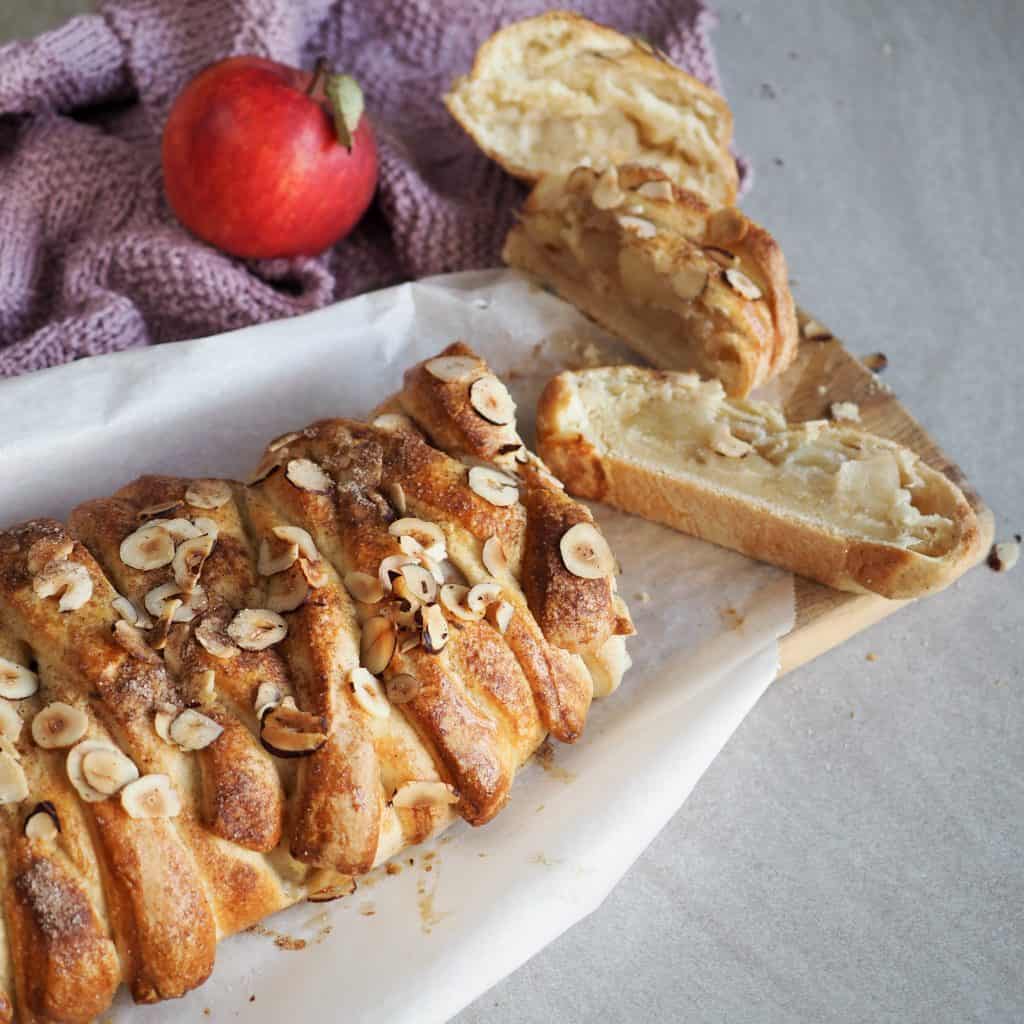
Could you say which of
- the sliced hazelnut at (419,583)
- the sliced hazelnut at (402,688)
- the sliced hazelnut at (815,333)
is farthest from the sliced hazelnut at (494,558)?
the sliced hazelnut at (815,333)

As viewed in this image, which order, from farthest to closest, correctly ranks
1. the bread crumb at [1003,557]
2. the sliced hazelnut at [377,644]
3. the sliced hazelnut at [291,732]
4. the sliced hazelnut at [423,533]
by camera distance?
the bread crumb at [1003,557], the sliced hazelnut at [423,533], the sliced hazelnut at [377,644], the sliced hazelnut at [291,732]

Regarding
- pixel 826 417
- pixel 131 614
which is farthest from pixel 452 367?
pixel 826 417

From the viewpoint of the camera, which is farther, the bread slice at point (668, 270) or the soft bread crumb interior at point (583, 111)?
the soft bread crumb interior at point (583, 111)

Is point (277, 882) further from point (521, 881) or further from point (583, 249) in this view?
point (583, 249)

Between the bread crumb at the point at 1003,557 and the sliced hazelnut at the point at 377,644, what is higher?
the sliced hazelnut at the point at 377,644

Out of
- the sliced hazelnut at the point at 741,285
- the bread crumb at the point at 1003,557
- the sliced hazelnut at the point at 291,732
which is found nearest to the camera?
the sliced hazelnut at the point at 291,732

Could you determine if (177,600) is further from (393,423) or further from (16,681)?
(393,423)

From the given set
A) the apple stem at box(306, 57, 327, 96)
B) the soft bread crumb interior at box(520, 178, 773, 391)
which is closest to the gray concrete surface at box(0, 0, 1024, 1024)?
the soft bread crumb interior at box(520, 178, 773, 391)

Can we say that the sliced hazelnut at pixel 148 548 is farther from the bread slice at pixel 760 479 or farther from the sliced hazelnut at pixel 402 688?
the bread slice at pixel 760 479
